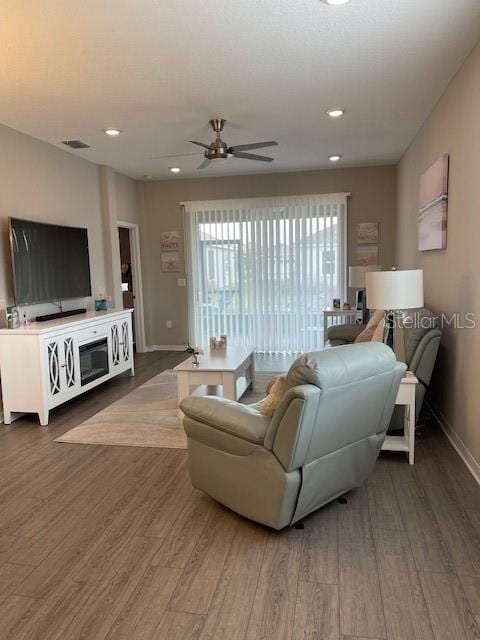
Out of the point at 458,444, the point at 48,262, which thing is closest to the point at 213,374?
the point at 458,444

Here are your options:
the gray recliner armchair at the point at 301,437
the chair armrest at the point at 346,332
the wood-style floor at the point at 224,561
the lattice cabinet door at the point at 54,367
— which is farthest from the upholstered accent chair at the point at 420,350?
the lattice cabinet door at the point at 54,367

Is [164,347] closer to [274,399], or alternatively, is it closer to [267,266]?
[267,266]

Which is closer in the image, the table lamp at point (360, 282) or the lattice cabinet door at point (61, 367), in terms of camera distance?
the lattice cabinet door at point (61, 367)

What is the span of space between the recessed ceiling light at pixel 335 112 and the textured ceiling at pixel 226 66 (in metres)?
0.06

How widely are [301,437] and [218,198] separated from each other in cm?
546

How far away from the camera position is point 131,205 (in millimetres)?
6934

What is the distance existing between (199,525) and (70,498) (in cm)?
87

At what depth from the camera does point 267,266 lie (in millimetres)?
6832

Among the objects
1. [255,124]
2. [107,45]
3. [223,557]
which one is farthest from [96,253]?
[223,557]

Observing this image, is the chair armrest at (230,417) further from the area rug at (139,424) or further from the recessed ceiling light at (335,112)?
the recessed ceiling light at (335,112)

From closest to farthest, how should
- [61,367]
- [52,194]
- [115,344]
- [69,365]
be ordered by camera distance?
[61,367]
[69,365]
[52,194]
[115,344]

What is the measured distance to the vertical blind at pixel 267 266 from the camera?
6664mm

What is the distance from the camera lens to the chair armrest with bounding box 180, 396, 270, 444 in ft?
7.33

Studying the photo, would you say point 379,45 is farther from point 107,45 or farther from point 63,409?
point 63,409
